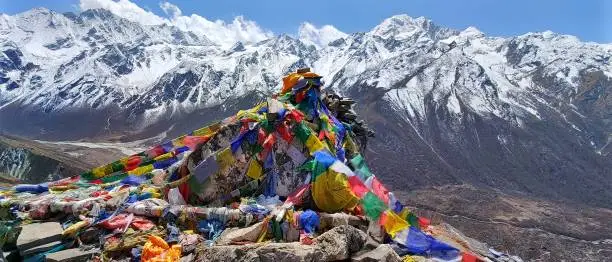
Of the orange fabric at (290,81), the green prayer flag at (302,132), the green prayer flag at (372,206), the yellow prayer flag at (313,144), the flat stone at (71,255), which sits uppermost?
the orange fabric at (290,81)

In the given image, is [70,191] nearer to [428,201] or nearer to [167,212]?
[167,212]

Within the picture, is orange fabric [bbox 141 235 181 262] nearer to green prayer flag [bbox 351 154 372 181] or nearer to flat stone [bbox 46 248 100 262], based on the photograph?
flat stone [bbox 46 248 100 262]

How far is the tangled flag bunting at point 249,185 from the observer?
11445mm

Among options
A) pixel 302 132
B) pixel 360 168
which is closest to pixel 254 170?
pixel 302 132

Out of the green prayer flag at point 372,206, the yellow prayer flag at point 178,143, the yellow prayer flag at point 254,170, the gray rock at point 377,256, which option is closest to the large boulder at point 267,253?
the gray rock at point 377,256

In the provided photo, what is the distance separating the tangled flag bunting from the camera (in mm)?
11445

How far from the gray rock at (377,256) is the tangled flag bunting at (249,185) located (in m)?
1.70

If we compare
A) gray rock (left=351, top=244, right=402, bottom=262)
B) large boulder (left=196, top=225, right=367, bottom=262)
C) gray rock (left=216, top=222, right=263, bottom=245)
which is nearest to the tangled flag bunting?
gray rock (left=216, top=222, right=263, bottom=245)

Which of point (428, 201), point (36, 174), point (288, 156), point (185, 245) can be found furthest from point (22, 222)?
point (428, 201)

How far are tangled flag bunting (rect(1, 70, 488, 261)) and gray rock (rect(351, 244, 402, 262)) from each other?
1.70 metres

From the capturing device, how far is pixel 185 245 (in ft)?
35.4

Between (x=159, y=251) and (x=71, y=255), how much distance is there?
1514 millimetres

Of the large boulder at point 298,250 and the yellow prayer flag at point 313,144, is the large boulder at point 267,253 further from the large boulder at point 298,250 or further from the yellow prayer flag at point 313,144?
the yellow prayer flag at point 313,144

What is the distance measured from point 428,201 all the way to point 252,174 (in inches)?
4483
